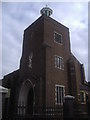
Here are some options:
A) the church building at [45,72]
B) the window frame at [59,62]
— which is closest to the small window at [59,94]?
the church building at [45,72]

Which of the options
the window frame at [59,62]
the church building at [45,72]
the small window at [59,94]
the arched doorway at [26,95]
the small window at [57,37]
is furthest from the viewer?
the small window at [57,37]

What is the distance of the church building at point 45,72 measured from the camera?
55.3ft

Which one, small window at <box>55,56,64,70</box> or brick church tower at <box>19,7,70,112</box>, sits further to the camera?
small window at <box>55,56,64,70</box>

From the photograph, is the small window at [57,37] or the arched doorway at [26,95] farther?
the small window at [57,37]

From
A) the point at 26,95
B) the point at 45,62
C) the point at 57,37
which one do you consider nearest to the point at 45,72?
the point at 45,62

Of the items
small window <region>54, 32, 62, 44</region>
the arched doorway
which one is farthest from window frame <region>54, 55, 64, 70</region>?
the arched doorway

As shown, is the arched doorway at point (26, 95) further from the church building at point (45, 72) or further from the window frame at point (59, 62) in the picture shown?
the window frame at point (59, 62)

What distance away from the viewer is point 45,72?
17.0 metres

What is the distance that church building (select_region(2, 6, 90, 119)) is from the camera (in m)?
16.8

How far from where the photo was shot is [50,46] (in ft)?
62.3

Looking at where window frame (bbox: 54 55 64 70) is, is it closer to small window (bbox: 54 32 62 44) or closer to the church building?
the church building

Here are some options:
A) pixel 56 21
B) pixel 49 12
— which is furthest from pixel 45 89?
pixel 49 12

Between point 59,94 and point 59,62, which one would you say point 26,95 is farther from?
point 59,62

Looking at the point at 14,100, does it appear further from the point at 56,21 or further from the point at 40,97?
the point at 56,21
